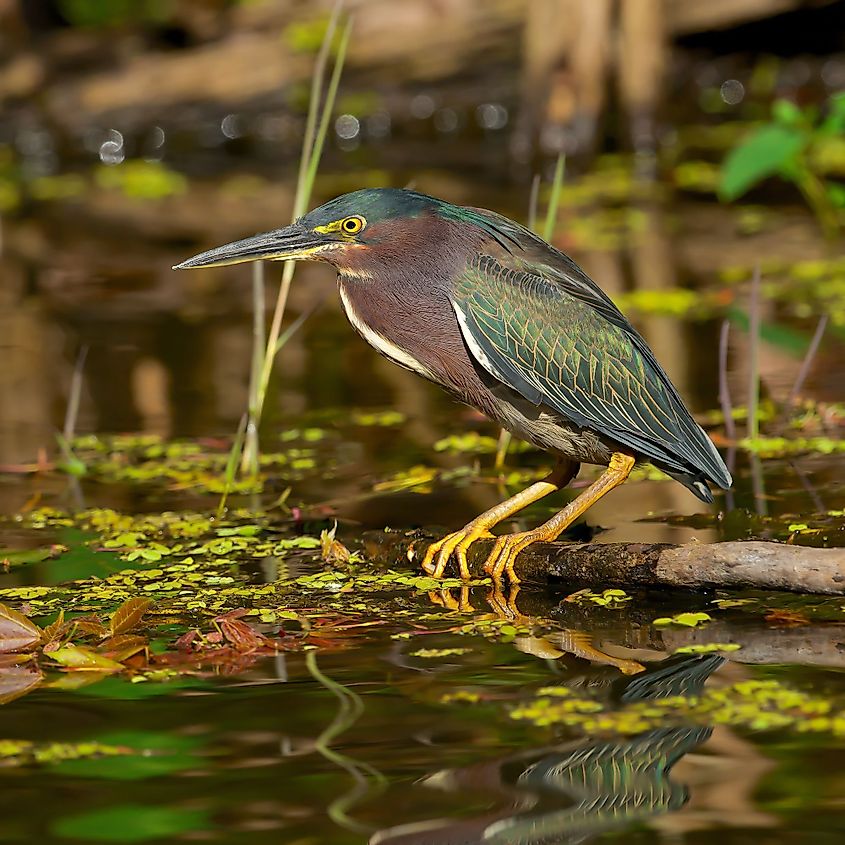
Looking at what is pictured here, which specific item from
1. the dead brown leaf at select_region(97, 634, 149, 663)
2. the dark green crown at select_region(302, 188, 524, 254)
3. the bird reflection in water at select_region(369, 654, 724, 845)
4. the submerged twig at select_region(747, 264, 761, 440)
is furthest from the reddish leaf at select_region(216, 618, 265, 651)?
the submerged twig at select_region(747, 264, 761, 440)

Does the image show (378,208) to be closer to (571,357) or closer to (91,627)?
(571,357)

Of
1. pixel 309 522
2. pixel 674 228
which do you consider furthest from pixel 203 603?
pixel 674 228

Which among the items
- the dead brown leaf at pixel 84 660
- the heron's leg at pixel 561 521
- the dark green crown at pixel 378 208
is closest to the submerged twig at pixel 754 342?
the heron's leg at pixel 561 521

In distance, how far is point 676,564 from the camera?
405cm

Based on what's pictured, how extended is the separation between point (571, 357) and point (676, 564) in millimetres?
845

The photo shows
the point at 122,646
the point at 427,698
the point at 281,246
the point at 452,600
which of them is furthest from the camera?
the point at 281,246

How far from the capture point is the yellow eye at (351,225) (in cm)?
462

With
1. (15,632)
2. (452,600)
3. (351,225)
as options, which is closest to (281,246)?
(351,225)

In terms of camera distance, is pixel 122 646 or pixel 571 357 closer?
pixel 122 646

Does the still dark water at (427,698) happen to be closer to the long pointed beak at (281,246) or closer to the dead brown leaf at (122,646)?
the dead brown leaf at (122,646)

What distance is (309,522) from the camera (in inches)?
210

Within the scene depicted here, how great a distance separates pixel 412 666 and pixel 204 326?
5.53m

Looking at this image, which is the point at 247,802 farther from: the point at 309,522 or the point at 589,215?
the point at 589,215

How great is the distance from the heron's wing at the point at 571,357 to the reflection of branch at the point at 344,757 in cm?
111
